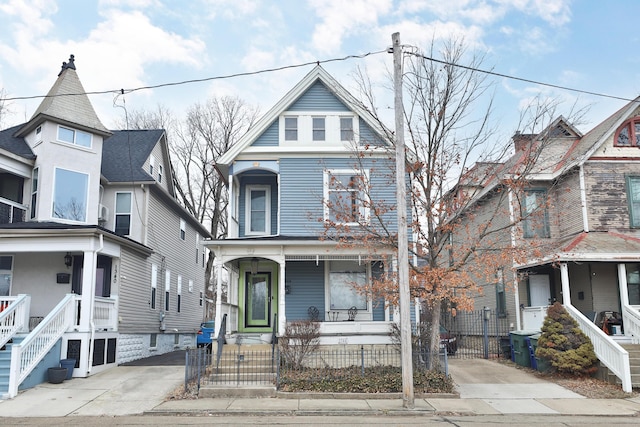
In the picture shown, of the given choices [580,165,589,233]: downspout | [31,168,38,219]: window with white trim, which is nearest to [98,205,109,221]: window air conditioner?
[31,168,38,219]: window with white trim

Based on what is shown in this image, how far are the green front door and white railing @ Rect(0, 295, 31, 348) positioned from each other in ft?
21.6

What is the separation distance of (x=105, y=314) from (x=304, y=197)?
728 centimetres

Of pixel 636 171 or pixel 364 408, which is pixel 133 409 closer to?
pixel 364 408

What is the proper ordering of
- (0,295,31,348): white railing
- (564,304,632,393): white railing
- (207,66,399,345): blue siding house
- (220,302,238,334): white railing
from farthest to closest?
1. (207,66,399,345): blue siding house
2. (220,302,238,334): white railing
3. (0,295,31,348): white railing
4. (564,304,632,393): white railing

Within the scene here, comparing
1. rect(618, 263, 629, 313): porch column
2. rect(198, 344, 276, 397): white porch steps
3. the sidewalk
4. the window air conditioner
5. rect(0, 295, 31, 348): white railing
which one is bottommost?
the sidewalk

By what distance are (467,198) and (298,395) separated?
21.6 ft

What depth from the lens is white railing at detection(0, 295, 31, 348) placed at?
15.2 metres

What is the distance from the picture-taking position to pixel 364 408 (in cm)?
1197

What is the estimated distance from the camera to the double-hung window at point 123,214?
2164 centimetres

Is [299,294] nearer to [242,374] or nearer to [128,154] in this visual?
[242,374]

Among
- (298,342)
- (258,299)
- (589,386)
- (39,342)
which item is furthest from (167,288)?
(589,386)

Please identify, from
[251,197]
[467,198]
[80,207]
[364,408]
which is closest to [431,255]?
[467,198]

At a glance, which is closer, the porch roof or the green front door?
the porch roof

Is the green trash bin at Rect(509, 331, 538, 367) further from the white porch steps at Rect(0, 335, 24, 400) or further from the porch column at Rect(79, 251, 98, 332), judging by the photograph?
the white porch steps at Rect(0, 335, 24, 400)
